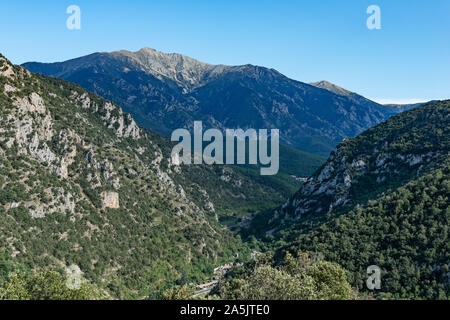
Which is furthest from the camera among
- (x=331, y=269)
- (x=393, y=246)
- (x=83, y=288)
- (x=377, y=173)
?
(x=377, y=173)

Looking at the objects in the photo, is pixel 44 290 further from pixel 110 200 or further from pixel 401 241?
pixel 110 200

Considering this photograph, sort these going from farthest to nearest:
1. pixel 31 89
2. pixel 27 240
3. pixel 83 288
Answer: pixel 31 89, pixel 27 240, pixel 83 288

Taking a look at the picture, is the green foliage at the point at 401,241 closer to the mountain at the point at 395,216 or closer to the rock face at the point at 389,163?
the mountain at the point at 395,216

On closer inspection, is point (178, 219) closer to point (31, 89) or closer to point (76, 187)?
point (76, 187)

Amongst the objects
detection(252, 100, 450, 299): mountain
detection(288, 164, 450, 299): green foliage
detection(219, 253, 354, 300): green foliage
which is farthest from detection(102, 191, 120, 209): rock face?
detection(219, 253, 354, 300): green foliage

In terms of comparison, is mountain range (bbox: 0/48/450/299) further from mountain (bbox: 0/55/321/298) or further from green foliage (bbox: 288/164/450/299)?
mountain (bbox: 0/55/321/298)

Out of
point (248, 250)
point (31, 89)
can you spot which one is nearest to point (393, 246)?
point (248, 250)

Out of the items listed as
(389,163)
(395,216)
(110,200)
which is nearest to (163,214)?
(110,200)
